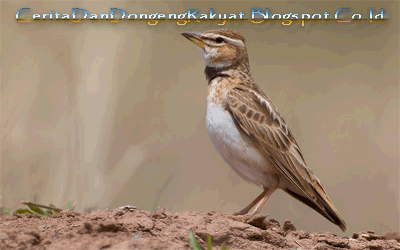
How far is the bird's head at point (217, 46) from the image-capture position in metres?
6.52

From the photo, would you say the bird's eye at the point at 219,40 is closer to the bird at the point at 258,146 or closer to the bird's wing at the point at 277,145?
the bird at the point at 258,146

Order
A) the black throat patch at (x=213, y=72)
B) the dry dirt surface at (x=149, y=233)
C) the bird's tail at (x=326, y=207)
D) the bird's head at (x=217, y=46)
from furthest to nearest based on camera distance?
the bird's head at (x=217, y=46) → the black throat patch at (x=213, y=72) → the bird's tail at (x=326, y=207) → the dry dirt surface at (x=149, y=233)

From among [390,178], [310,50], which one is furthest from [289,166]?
[310,50]

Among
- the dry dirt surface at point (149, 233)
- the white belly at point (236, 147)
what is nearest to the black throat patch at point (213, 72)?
the white belly at point (236, 147)

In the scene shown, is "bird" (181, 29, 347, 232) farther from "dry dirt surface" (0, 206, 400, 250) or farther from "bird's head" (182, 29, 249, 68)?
"dry dirt surface" (0, 206, 400, 250)

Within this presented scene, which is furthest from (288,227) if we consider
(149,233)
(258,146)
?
(149,233)

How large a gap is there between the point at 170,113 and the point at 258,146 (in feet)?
11.4

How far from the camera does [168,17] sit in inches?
326

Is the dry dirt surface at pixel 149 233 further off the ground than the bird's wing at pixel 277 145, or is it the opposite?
the bird's wing at pixel 277 145

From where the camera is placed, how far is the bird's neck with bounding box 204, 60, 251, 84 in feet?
21.0

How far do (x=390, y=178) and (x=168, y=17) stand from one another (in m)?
4.88

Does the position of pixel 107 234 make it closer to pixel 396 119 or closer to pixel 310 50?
pixel 396 119

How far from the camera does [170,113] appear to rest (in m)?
8.77

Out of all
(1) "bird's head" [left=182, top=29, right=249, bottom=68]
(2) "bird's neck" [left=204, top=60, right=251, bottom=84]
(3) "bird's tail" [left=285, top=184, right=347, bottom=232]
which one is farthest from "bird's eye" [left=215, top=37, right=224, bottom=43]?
(3) "bird's tail" [left=285, top=184, right=347, bottom=232]
